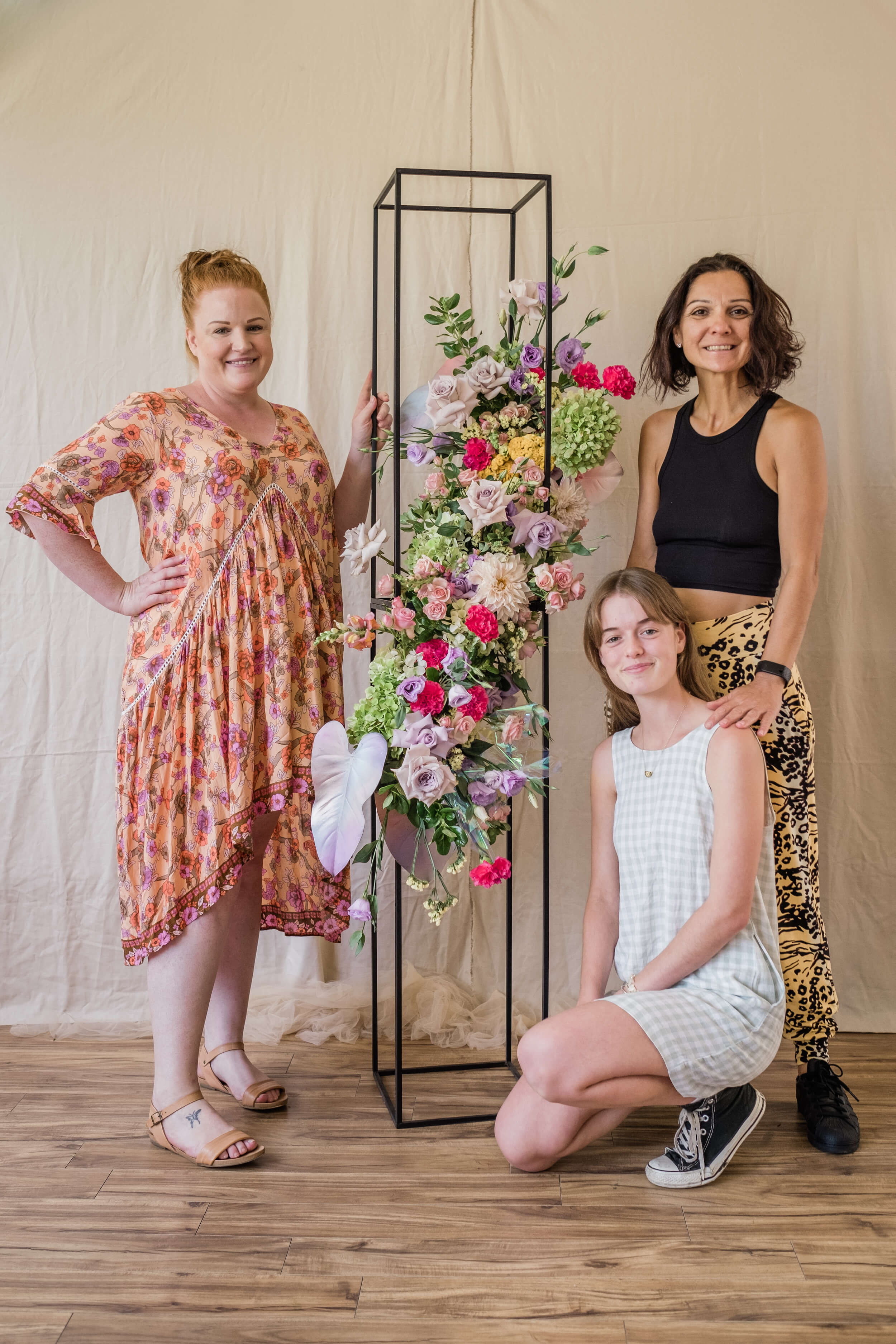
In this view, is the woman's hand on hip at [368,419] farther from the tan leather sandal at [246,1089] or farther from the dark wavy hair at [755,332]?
the tan leather sandal at [246,1089]

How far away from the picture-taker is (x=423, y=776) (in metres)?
1.93

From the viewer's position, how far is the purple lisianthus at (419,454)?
2123 mm

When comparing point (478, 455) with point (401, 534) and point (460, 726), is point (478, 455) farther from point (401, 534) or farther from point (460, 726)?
point (401, 534)

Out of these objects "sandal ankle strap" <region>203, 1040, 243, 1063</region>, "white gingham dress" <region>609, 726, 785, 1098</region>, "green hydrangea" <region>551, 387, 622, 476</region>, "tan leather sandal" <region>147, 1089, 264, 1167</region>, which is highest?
"green hydrangea" <region>551, 387, 622, 476</region>

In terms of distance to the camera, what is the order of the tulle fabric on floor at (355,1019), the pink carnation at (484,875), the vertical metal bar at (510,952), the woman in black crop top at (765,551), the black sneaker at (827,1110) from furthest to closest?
1. the tulle fabric on floor at (355,1019)
2. the vertical metal bar at (510,952)
3. the woman in black crop top at (765,551)
4. the black sneaker at (827,1110)
5. the pink carnation at (484,875)

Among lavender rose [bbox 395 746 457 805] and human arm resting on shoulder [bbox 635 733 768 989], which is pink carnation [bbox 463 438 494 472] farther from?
human arm resting on shoulder [bbox 635 733 768 989]

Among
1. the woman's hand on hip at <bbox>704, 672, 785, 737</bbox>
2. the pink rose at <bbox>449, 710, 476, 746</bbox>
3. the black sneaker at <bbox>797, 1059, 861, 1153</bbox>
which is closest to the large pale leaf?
the pink rose at <bbox>449, 710, 476, 746</bbox>

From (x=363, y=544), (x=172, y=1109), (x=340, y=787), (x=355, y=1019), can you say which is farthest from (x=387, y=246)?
(x=172, y=1109)

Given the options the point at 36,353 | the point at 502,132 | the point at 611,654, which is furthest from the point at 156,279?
the point at 611,654

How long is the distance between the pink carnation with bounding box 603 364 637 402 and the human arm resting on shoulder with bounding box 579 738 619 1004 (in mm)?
698

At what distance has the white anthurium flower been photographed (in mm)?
2084

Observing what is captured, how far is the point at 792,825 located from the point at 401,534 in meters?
1.15

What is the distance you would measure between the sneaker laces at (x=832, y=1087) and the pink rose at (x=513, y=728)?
0.92 m

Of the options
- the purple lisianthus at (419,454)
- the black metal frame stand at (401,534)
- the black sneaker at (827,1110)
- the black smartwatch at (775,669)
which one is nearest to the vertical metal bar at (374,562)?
the black metal frame stand at (401,534)
